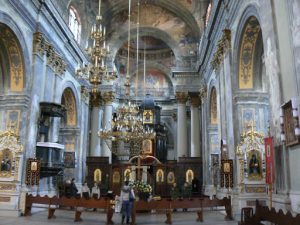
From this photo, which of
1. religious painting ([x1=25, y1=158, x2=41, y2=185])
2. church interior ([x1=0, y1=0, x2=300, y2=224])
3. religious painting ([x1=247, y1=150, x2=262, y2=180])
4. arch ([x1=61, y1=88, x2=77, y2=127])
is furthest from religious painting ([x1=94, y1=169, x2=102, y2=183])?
religious painting ([x1=247, y1=150, x2=262, y2=180])

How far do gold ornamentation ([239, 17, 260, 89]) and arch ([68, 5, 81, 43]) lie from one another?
10.2 m

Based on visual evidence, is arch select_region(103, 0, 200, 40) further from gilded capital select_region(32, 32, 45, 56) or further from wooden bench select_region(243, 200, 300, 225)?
wooden bench select_region(243, 200, 300, 225)

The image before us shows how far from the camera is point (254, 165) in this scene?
10.7m

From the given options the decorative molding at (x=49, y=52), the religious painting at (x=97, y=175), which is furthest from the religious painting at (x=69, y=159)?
the decorative molding at (x=49, y=52)

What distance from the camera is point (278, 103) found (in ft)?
24.2

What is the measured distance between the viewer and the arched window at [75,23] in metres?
18.1

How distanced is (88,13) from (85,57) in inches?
111

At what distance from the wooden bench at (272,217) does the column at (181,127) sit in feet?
45.3

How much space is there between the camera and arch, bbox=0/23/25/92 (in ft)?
38.5

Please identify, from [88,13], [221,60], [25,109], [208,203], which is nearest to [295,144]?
[208,203]

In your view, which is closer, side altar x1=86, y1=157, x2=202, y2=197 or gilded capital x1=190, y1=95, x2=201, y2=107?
side altar x1=86, y1=157, x2=202, y2=197

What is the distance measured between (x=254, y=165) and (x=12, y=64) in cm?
954

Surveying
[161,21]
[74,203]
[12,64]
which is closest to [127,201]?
[74,203]

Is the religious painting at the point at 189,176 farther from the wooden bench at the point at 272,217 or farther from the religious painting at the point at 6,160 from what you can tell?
the wooden bench at the point at 272,217
